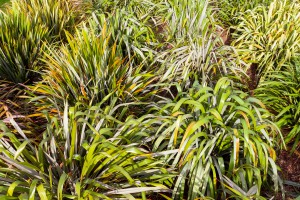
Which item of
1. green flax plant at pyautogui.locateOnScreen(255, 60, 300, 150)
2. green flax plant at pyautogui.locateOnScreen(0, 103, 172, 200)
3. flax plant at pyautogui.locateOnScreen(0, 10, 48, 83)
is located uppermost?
flax plant at pyautogui.locateOnScreen(0, 10, 48, 83)

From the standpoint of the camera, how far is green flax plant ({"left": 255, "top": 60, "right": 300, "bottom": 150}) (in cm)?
248

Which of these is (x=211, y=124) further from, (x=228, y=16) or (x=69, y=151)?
(x=228, y=16)

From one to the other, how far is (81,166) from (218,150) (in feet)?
3.32

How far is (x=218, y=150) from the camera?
6.91 ft

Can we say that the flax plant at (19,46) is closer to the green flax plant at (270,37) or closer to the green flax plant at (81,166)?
the green flax plant at (81,166)

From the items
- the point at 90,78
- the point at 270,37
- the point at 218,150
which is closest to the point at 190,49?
the point at 270,37

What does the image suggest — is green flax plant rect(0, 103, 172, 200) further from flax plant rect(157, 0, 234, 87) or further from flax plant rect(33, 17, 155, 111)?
flax plant rect(157, 0, 234, 87)

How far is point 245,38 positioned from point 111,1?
2.05 meters

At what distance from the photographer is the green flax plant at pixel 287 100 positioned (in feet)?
8.14

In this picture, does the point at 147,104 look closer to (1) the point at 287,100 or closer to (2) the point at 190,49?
(2) the point at 190,49

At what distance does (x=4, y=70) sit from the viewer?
10.2 ft

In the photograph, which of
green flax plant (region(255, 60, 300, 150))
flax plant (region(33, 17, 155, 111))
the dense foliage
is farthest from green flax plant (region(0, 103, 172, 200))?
green flax plant (region(255, 60, 300, 150))

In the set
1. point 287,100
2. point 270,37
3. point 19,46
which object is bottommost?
point 287,100

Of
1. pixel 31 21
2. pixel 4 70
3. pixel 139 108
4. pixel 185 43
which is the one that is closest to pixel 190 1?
pixel 185 43
